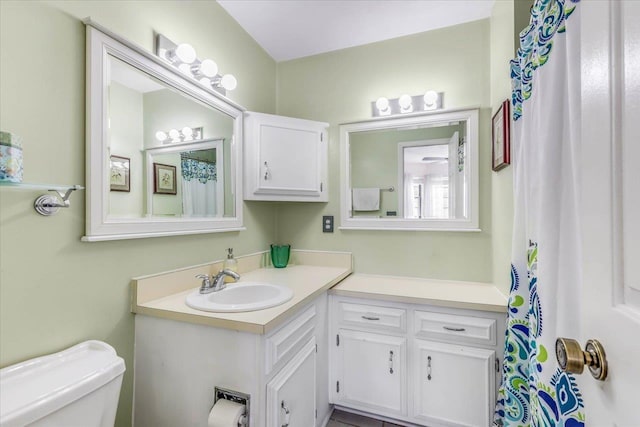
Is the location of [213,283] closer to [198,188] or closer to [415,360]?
[198,188]

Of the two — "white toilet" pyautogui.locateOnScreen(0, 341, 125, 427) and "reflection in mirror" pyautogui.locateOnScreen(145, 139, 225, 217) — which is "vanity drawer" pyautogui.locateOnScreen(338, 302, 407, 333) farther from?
"white toilet" pyautogui.locateOnScreen(0, 341, 125, 427)

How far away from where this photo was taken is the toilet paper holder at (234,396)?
1016mm

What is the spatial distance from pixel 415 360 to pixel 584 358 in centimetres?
116

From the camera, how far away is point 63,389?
0.75 meters

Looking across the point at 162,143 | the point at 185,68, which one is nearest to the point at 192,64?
the point at 185,68

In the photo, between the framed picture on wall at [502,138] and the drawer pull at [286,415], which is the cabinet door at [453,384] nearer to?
the drawer pull at [286,415]

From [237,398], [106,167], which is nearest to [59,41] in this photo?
[106,167]

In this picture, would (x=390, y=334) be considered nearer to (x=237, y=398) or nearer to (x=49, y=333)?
(x=237, y=398)

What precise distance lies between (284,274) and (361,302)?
543 millimetres

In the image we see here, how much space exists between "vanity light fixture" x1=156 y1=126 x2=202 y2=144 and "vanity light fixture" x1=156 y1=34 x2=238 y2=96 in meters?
0.26

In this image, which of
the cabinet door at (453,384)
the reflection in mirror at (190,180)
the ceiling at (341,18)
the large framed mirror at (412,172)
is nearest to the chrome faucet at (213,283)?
the reflection in mirror at (190,180)

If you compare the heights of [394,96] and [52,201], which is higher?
[394,96]

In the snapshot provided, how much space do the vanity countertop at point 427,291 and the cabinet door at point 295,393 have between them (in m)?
0.42

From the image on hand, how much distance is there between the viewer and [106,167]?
1.08 m
